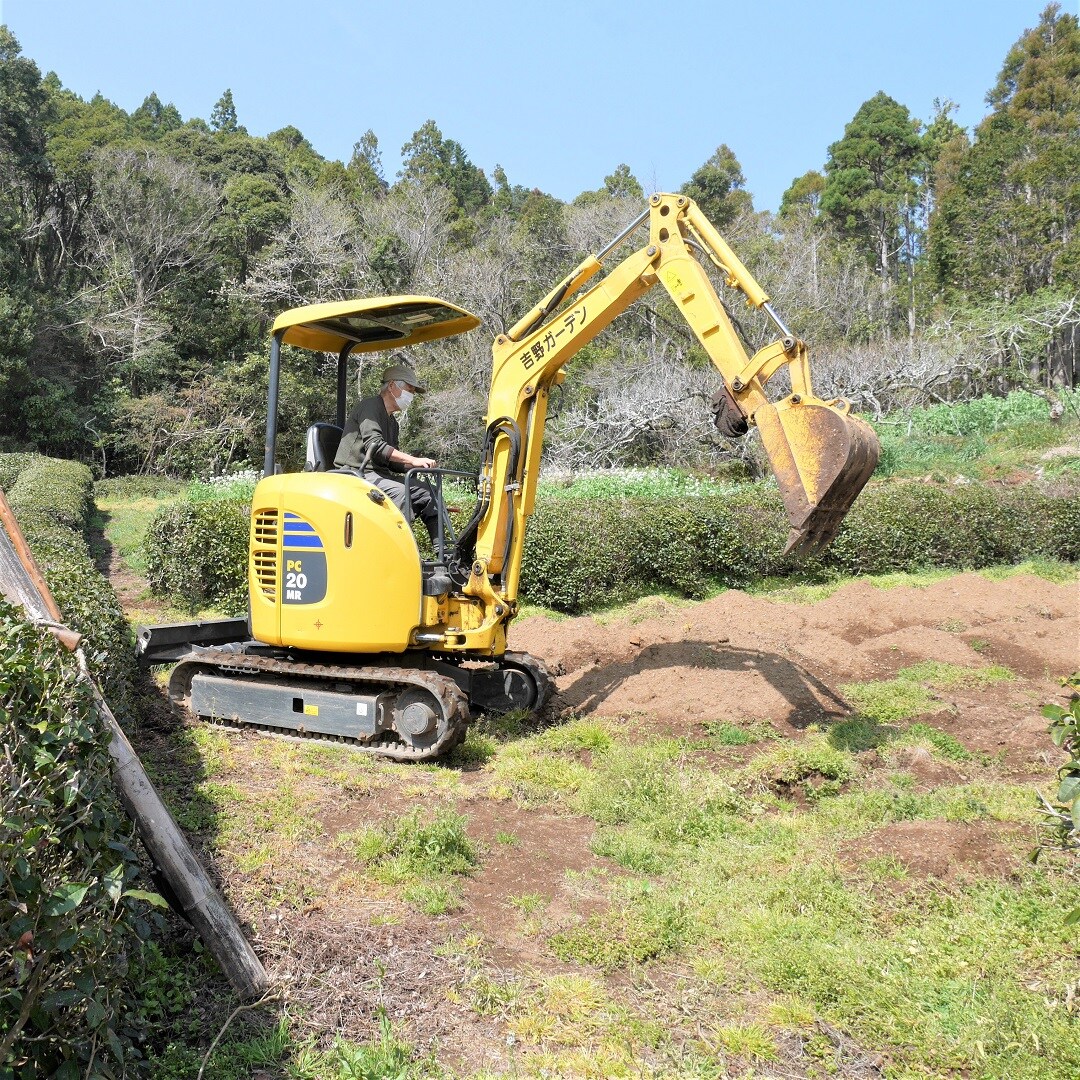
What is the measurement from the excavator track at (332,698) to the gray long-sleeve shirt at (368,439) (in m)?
1.46

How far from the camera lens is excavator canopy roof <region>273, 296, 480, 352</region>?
6.64m

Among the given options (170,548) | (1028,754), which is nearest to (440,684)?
(1028,754)

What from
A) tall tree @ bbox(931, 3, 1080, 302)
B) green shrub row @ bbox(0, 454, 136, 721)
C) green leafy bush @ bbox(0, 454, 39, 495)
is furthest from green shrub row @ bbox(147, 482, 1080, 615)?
tall tree @ bbox(931, 3, 1080, 302)

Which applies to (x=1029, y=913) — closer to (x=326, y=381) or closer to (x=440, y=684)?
(x=440, y=684)

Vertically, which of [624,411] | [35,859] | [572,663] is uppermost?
[624,411]

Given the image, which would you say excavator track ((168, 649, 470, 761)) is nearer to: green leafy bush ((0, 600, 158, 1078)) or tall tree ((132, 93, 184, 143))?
green leafy bush ((0, 600, 158, 1078))

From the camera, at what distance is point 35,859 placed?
7.70 ft

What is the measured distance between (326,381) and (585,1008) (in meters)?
22.5

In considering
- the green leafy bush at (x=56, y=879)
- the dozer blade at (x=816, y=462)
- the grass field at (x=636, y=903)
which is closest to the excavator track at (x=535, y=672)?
the grass field at (x=636, y=903)

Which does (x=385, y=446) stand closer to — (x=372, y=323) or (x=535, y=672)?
(x=372, y=323)

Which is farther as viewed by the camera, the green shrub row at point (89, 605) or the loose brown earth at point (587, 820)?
the green shrub row at point (89, 605)

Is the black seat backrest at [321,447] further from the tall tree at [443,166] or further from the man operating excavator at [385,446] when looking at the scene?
the tall tree at [443,166]

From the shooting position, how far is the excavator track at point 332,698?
20.9 ft

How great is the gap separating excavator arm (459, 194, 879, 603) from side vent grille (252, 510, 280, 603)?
4.50 feet
